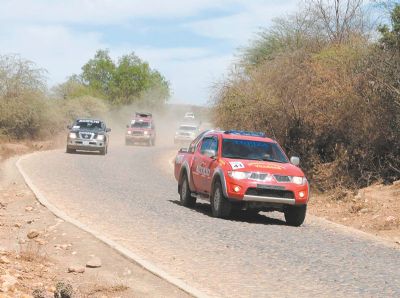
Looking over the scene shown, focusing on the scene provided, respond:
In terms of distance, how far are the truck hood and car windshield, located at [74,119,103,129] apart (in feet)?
79.6

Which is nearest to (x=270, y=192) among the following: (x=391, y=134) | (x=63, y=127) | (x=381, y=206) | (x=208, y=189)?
(x=208, y=189)

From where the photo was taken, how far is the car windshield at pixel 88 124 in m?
37.3

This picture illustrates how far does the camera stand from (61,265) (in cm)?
897

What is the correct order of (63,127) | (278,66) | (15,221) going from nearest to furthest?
1. (15,221)
2. (278,66)
3. (63,127)

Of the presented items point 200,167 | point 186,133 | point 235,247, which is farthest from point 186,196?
point 186,133

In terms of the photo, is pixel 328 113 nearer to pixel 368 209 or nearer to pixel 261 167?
pixel 368 209

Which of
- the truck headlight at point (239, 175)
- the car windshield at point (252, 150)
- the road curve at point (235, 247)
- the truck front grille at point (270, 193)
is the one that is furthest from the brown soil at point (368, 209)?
the truck headlight at point (239, 175)

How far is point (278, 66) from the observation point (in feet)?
85.1

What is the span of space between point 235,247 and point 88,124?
28.1m

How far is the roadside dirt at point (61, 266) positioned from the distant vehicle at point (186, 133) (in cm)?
4313

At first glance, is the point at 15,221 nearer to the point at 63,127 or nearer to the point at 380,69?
the point at 380,69

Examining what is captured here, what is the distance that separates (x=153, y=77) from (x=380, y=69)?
98482 mm

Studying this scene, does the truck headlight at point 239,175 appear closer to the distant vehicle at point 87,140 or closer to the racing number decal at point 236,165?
the racing number decal at point 236,165

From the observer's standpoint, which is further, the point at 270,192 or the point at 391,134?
the point at 391,134
